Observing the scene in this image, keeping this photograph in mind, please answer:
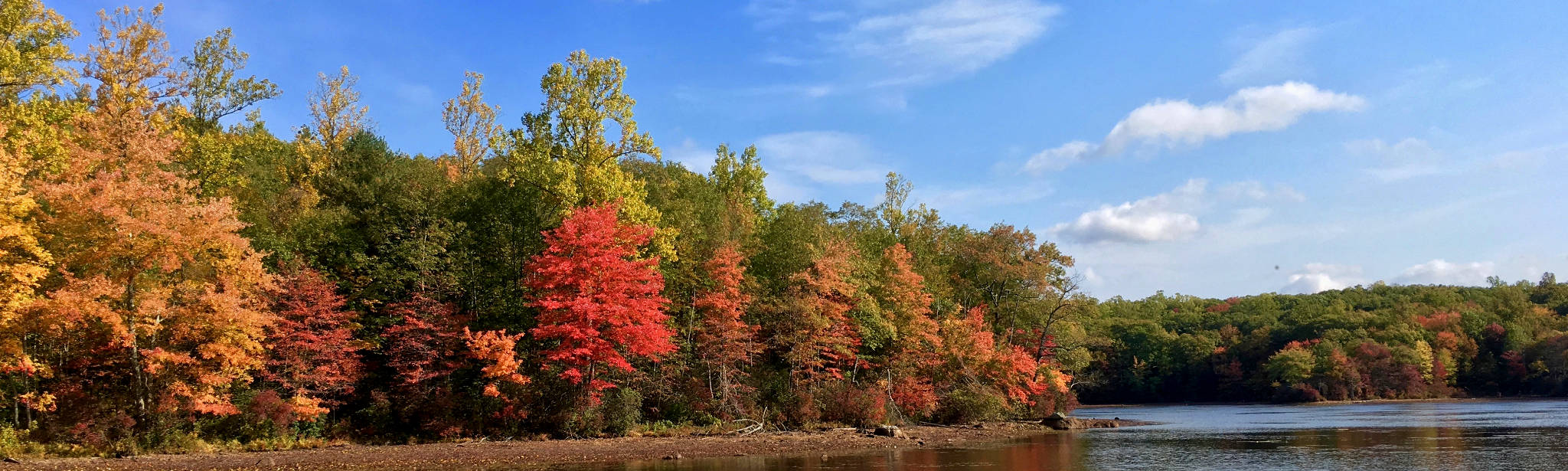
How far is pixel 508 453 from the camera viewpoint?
33.0 m

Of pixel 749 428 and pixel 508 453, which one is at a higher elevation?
pixel 749 428

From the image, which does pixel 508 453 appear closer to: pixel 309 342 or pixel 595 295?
pixel 595 295

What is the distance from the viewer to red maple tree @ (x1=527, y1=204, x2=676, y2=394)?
36.0 metres

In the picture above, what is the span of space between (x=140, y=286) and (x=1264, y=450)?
134 ft

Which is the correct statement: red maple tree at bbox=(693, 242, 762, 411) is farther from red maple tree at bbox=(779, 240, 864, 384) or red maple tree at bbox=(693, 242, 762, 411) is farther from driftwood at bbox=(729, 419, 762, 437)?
red maple tree at bbox=(779, 240, 864, 384)

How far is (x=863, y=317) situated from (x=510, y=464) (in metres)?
22.2

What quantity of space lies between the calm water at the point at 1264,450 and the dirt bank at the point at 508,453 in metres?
2.25

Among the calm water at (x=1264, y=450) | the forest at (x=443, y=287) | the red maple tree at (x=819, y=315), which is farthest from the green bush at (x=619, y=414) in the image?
the red maple tree at (x=819, y=315)

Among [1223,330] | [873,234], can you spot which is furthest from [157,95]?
[1223,330]

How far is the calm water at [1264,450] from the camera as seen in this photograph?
30.2 meters

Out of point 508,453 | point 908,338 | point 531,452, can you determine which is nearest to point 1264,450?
point 908,338

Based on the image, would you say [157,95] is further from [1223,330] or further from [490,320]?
[1223,330]

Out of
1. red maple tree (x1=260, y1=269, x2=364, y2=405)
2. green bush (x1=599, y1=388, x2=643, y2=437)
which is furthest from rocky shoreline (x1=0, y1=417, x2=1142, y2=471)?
red maple tree (x1=260, y1=269, x2=364, y2=405)

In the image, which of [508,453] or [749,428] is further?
[749,428]
